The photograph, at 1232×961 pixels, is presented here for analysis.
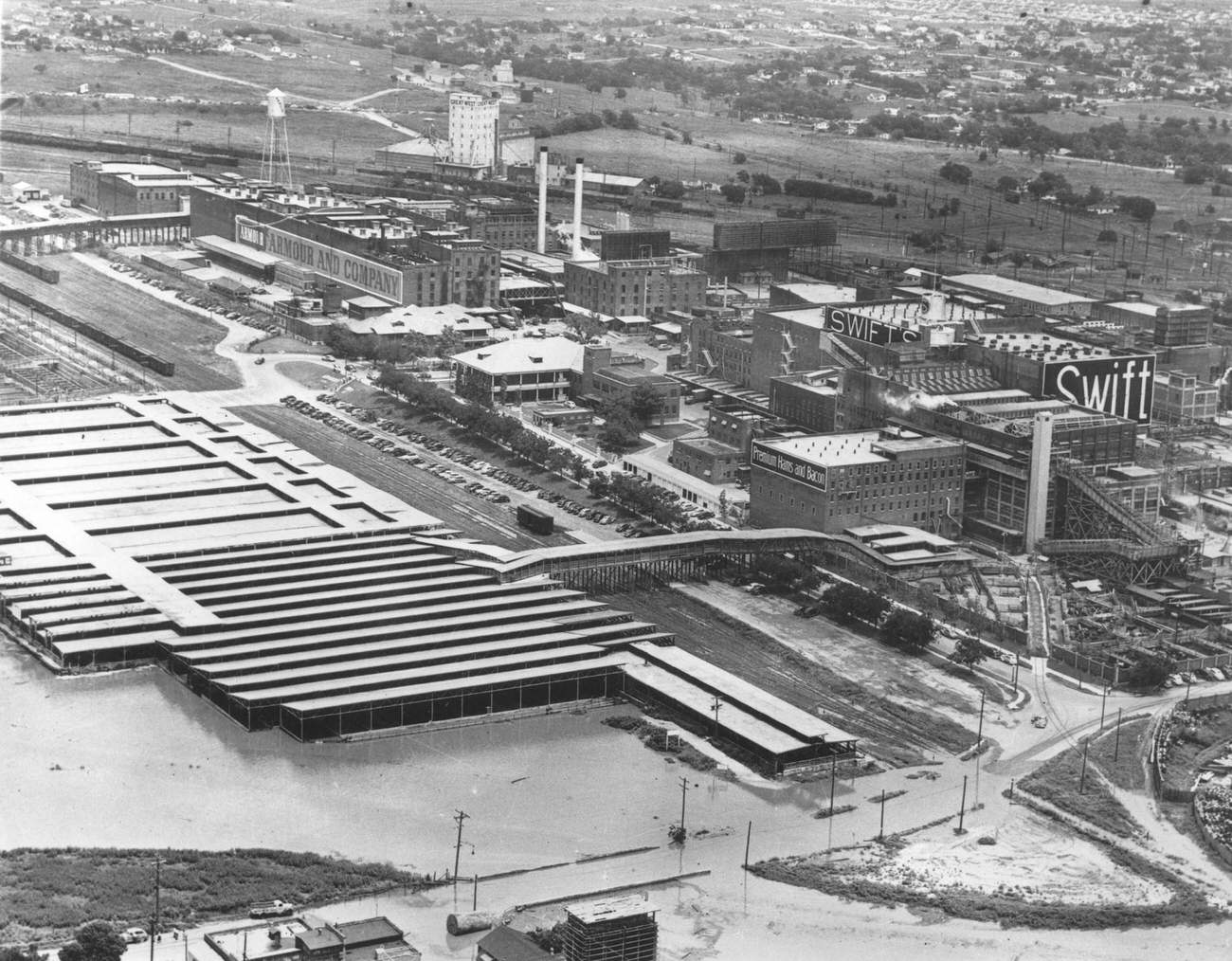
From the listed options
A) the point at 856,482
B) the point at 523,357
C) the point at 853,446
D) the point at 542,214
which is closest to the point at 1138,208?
the point at 542,214

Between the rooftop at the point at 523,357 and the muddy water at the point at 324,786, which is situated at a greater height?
the rooftop at the point at 523,357

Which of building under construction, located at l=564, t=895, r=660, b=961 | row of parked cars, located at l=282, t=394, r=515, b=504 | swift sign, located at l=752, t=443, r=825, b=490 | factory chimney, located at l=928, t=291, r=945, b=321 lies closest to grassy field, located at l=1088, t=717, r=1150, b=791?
building under construction, located at l=564, t=895, r=660, b=961

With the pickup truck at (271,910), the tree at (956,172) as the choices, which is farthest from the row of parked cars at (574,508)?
the tree at (956,172)

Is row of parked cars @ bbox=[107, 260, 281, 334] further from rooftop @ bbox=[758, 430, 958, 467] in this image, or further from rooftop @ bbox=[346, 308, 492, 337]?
rooftop @ bbox=[758, 430, 958, 467]

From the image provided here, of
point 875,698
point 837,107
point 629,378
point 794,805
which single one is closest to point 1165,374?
point 629,378

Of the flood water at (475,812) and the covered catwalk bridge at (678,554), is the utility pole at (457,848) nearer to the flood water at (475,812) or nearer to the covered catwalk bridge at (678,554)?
the flood water at (475,812)

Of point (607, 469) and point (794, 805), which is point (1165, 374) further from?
point (794, 805)

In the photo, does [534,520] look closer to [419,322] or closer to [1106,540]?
[1106,540]
